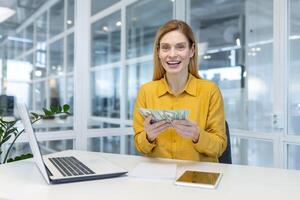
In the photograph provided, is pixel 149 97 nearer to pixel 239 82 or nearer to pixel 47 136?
pixel 47 136

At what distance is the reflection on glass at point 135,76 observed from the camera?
341 cm

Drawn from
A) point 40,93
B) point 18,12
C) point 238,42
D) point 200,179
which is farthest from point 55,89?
point 200,179

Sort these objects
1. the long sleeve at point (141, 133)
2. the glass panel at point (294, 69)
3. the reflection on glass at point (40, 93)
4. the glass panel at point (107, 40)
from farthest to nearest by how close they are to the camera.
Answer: the reflection on glass at point (40, 93) → the glass panel at point (107, 40) → the glass panel at point (294, 69) → the long sleeve at point (141, 133)

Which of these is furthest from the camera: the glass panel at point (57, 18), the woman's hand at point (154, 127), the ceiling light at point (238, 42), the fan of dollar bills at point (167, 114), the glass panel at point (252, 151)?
the glass panel at point (57, 18)

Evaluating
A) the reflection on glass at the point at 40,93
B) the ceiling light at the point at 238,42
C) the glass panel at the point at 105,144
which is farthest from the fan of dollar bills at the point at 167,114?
the reflection on glass at the point at 40,93

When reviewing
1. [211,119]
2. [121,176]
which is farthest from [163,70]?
[121,176]

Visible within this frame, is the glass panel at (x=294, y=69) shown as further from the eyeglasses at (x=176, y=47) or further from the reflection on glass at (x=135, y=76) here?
the reflection on glass at (x=135, y=76)

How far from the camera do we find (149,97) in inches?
66.9

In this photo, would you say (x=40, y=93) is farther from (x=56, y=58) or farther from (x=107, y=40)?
(x=107, y=40)

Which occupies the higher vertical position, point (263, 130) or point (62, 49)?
point (62, 49)

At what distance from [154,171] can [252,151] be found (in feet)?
5.67

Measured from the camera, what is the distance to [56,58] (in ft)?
13.4

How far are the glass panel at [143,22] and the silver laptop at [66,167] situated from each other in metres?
2.18

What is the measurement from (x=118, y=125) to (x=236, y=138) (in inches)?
45.1
